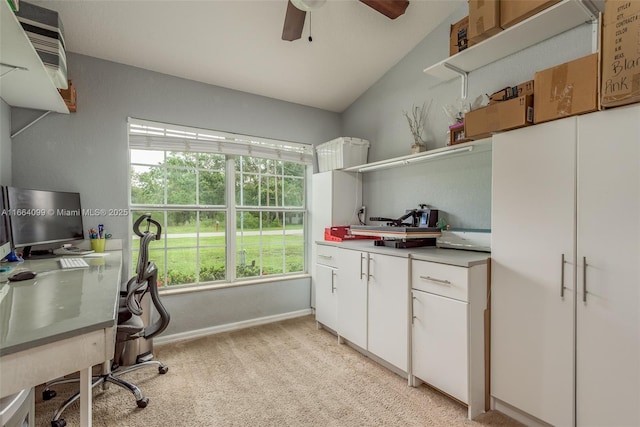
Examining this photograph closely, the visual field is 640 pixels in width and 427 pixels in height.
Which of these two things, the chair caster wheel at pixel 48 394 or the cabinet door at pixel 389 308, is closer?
the chair caster wheel at pixel 48 394

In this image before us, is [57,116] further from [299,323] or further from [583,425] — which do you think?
[583,425]

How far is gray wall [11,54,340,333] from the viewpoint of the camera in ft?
8.27

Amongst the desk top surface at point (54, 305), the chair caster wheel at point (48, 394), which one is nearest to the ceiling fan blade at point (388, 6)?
the desk top surface at point (54, 305)

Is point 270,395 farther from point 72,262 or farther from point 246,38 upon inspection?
point 246,38

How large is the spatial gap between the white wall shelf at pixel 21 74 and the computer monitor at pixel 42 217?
0.67 m

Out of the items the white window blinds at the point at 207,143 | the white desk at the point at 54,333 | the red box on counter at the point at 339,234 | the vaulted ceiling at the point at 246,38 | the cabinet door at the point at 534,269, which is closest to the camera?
the white desk at the point at 54,333

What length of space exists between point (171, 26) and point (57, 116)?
4.00 ft

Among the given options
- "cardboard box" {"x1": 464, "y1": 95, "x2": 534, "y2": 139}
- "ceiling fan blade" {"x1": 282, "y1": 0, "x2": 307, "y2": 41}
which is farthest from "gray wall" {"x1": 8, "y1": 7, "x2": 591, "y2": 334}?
"ceiling fan blade" {"x1": 282, "y1": 0, "x2": 307, "y2": 41}

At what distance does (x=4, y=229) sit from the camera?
185cm

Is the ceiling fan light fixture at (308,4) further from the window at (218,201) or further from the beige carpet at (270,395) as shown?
the beige carpet at (270,395)

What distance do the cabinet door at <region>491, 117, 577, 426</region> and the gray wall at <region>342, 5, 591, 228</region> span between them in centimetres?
55

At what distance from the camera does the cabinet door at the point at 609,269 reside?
1.40 m

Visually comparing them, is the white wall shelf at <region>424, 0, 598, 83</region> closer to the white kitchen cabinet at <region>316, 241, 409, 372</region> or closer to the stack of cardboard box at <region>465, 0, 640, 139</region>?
the stack of cardboard box at <region>465, 0, 640, 139</region>

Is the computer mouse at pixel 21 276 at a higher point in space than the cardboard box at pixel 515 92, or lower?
lower
